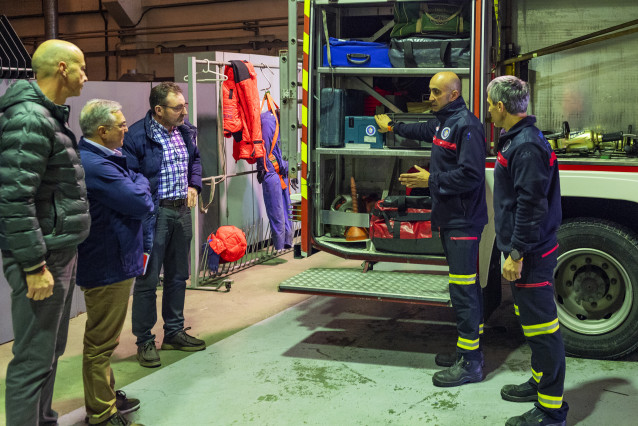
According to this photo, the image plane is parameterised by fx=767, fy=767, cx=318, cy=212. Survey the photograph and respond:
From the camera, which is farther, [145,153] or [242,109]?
[242,109]

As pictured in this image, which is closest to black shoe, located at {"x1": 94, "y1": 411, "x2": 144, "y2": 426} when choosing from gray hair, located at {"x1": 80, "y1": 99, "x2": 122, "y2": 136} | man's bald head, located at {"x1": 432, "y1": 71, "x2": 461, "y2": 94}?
gray hair, located at {"x1": 80, "y1": 99, "x2": 122, "y2": 136}

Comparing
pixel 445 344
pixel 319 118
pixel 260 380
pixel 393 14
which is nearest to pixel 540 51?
pixel 393 14

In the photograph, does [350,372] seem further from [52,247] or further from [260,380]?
[52,247]

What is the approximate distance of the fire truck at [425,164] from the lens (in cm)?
540

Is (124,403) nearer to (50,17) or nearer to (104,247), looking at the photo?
(104,247)

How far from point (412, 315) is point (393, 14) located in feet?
8.52

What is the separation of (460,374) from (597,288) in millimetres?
1324

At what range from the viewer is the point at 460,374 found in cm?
507

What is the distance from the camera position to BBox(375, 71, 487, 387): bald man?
500 centimetres

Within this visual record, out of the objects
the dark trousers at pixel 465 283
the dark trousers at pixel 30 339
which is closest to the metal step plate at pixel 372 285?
the dark trousers at pixel 465 283

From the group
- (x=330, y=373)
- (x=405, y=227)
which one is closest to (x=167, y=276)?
(x=330, y=373)

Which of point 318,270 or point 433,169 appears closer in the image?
point 433,169

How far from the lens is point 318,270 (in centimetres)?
636

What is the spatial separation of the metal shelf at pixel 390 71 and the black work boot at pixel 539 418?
2446 mm
